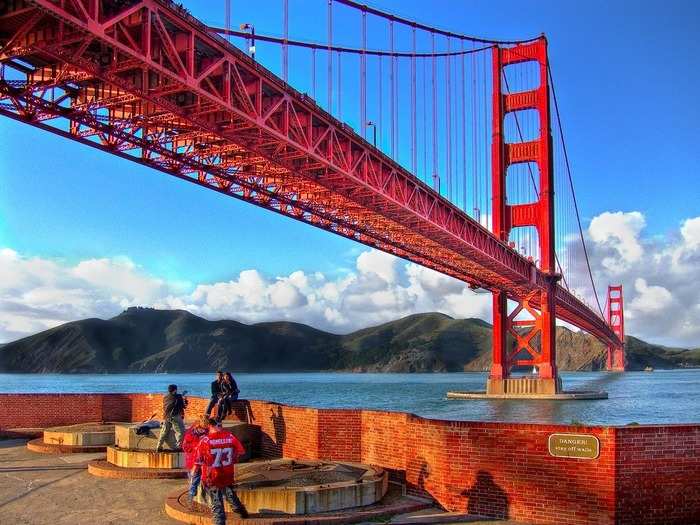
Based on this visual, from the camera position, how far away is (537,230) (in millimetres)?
63156

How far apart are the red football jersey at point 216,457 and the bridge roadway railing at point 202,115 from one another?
8.63 metres

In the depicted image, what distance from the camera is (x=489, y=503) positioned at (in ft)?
32.9

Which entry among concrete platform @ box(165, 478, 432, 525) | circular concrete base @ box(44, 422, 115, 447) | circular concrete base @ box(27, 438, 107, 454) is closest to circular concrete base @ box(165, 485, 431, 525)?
concrete platform @ box(165, 478, 432, 525)

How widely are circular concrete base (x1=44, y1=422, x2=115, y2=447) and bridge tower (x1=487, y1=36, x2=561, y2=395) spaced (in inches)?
1843

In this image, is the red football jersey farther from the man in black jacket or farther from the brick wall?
the man in black jacket

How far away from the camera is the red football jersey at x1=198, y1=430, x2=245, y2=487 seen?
848 centimetres

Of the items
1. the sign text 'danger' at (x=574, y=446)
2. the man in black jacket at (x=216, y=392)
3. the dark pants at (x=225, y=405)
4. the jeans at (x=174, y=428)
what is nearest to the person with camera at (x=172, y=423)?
the jeans at (x=174, y=428)

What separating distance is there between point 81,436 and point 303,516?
7.54 m

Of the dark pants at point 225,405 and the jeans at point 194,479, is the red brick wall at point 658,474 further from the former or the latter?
the dark pants at point 225,405

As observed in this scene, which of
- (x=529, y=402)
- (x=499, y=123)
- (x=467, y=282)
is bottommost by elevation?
(x=529, y=402)

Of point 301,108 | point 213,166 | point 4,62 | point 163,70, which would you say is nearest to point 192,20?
point 163,70

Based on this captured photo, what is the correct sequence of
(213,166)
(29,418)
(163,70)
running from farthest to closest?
(213,166) < (29,418) < (163,70)

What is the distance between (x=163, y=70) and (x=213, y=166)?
32.3 feet

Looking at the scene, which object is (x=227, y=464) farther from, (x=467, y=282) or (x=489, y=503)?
(x=467, y=282)
